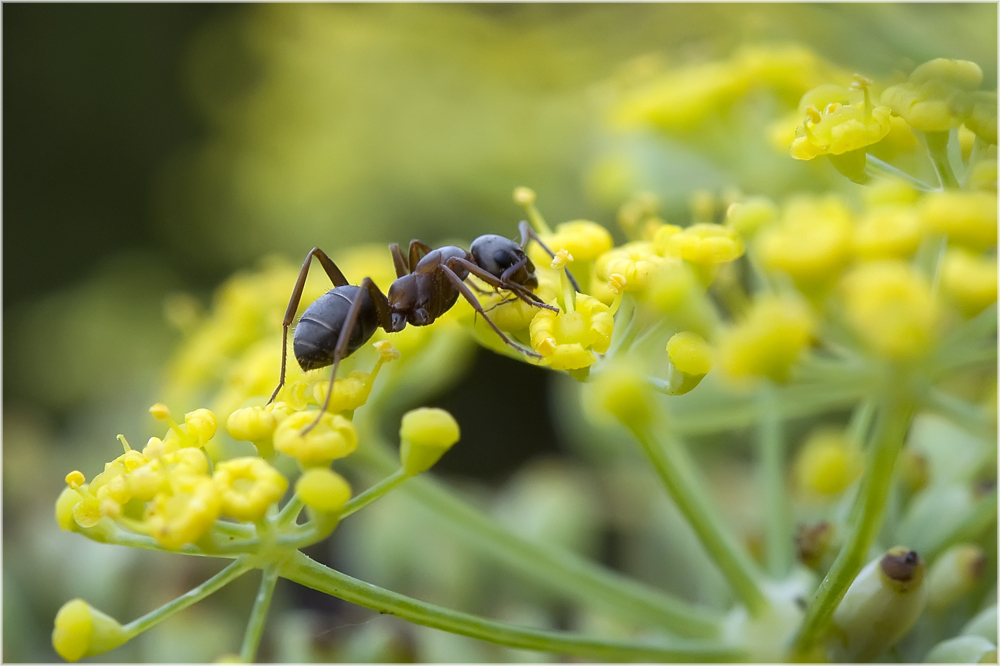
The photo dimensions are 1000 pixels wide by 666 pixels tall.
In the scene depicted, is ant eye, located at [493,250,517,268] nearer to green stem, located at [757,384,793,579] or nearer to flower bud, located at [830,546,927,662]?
green stem, located at [757,384,793,579]

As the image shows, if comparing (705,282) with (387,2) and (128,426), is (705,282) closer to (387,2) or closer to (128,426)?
(128,426)

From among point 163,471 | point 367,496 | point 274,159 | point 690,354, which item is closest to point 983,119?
point 690,354

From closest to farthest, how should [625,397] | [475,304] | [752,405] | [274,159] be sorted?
[625,397] → [475,304] → [752,405] → [274,159]

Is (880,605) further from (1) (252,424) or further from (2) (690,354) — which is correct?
(1) (252,424)

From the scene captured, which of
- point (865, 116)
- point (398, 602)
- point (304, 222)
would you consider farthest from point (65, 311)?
point (865, 116)

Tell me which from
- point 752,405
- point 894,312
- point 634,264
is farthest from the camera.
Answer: point 752,405

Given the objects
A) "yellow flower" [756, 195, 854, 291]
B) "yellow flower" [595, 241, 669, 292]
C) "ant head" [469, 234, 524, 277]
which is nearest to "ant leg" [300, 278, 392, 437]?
"ant head" [469, 234, 524, 277]

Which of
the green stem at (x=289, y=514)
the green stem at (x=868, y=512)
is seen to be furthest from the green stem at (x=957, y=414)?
the green stem at (x=289, y=514)
